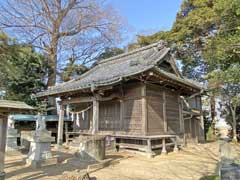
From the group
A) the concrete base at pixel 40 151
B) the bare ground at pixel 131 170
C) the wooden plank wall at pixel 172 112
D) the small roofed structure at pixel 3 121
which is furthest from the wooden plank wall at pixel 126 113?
the small roofed structure at pixel 3 121

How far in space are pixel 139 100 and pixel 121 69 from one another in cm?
238

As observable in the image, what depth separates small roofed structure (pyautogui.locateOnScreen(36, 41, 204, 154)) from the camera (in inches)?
389

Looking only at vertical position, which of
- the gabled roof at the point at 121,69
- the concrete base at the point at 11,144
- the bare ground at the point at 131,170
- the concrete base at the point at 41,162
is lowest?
the bare ground at the point at 131,170

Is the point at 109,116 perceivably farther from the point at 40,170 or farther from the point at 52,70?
the point at 52,70

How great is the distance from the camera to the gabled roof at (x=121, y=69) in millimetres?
9305

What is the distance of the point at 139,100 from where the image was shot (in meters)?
10.4

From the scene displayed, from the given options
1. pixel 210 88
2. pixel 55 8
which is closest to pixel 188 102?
pixel 210 88

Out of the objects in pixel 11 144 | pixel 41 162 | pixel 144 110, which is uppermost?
pixel 144 110

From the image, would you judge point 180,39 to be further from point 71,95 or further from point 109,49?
point 71,95

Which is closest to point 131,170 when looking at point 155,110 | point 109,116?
point 155,110

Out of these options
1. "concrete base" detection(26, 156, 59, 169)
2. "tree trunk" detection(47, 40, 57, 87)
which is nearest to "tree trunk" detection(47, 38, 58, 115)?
"tree trunk" detection(47, 40, 57, 87)

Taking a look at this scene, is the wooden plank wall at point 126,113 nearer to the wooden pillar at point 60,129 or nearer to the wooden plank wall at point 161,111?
the wooden plank wall at point 161,111

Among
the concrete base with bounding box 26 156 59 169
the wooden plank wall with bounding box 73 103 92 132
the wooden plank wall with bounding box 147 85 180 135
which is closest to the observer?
the concrete base with bounding box 26 156 59 169

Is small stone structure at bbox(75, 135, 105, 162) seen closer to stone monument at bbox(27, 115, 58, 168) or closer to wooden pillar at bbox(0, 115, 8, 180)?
stone monument at bbox(27, 115, 58, 168)
